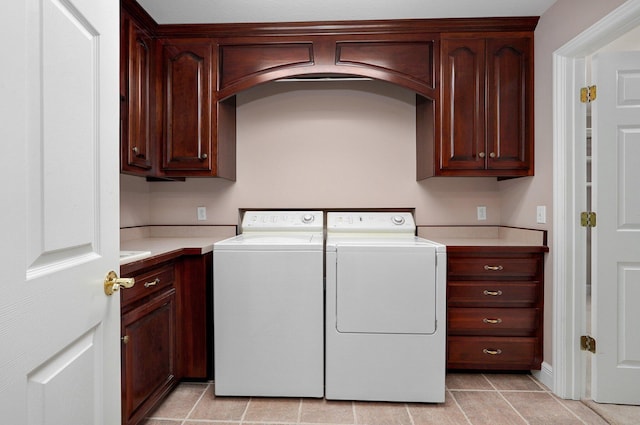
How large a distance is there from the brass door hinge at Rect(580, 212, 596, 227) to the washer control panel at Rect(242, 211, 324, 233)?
1.58 metres

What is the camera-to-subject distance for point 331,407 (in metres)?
1.97

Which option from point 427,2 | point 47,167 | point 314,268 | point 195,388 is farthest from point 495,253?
point 47,167

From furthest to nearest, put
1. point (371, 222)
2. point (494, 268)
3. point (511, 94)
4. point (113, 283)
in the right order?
point (371, 222) < point (511, 94) < point (494, 268) < point (113, 283)

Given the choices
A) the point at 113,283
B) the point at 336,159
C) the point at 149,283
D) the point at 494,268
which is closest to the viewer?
the point at 113,283

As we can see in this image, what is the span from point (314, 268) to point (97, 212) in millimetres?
1248

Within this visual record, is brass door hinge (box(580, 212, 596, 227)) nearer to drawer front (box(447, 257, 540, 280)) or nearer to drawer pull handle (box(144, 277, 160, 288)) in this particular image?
drawer front (box(447, 257, 540, 280))

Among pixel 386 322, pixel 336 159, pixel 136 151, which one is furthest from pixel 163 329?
pixel 336 159

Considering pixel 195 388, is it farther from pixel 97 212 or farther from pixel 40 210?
pixel 40 210

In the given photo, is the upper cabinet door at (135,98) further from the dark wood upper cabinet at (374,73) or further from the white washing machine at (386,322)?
the white washing machine at (386,322)

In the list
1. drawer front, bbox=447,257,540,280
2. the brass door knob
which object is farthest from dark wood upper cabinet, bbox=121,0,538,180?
the brass door knob

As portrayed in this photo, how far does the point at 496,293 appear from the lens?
224 cm

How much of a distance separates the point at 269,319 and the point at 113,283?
1147mm

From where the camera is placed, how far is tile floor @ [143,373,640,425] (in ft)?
6.04

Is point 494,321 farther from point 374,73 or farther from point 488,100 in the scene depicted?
point 374,73
